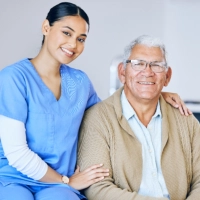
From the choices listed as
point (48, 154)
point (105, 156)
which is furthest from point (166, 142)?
point (48, 154)

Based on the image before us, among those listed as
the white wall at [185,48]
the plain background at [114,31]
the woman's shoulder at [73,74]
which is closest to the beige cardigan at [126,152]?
the woman's shoulder at [73,74]

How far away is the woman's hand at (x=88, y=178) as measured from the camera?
162 cm

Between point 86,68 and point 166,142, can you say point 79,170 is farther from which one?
point 86,68

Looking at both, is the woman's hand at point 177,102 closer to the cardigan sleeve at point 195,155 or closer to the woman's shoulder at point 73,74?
the cardigan sleeve at point 195,155

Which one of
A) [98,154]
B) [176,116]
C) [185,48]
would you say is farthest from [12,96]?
[185,48]

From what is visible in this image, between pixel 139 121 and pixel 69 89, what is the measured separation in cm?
37

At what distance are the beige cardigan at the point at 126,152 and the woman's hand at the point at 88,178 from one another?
0.08ft

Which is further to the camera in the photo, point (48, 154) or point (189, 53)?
point (189, 53)

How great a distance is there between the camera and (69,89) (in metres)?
1.71

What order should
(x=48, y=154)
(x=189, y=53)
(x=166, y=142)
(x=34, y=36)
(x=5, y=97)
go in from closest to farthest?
(x=5, y=97) < (x=48, y=154) < (x=166, y=142) < (x=34, y=36) < (x=189, y=53)

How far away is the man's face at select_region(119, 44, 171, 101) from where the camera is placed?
180 centimetres

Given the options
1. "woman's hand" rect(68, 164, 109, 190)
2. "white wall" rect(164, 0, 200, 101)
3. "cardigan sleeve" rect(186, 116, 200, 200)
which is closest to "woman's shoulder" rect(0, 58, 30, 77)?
"woman's hand" rect(68, 164, 109, 190)

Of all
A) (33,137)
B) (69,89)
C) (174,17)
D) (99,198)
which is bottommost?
(99,198)

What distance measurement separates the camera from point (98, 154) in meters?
1.68
